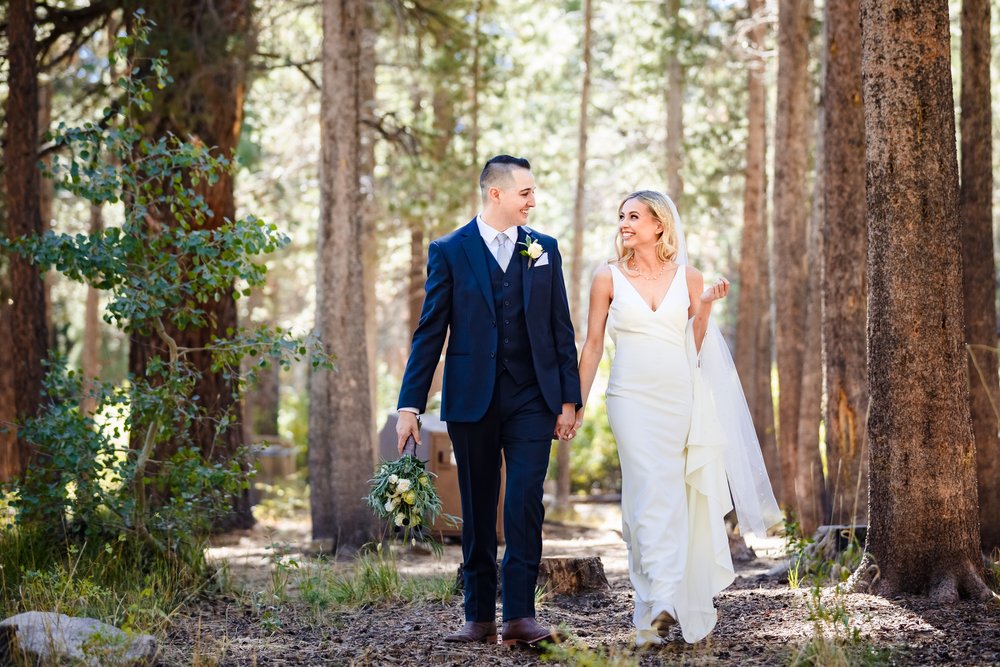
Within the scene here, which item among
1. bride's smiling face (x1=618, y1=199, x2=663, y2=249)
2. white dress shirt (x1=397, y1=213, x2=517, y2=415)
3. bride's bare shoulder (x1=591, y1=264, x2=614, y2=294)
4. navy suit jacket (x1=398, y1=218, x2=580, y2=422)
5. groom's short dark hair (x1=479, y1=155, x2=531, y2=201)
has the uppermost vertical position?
groom's short dark hair (x1=479, y1=155, x2=531, y2=201)

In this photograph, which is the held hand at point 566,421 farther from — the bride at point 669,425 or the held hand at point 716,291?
the held hand at point 716,291

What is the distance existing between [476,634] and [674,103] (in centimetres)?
1517

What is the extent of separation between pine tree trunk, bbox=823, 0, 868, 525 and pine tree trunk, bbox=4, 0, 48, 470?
27.2 ft

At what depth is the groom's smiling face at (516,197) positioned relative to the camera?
543 cm

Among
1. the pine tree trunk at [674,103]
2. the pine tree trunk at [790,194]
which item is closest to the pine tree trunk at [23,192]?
the pine tree trunk at [790,194]

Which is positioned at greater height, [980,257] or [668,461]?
[980,257]

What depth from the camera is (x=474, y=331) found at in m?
5.31

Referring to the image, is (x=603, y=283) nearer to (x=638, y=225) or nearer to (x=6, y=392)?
(x=638, y=225)

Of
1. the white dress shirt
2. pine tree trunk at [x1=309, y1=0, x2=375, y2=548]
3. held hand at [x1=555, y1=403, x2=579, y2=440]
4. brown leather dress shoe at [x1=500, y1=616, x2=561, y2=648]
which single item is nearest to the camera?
brown leather dress shoe at [x1=500, y1=616, x2=561, y2=648]

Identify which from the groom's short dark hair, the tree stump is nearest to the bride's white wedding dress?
the groom's short dark hair

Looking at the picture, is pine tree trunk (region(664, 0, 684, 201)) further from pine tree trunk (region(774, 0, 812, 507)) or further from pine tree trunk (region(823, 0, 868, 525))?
pine tree trunk (region(823, 0, 868, 525))

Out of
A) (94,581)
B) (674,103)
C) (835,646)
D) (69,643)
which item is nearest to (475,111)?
(674,103)

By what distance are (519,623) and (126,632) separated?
1761 millimetres

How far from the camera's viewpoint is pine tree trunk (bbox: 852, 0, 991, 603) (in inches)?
231
